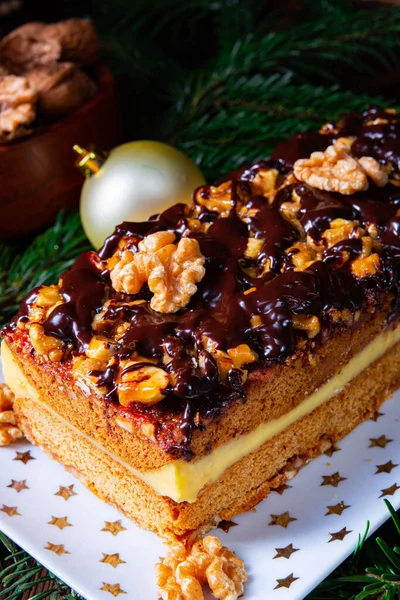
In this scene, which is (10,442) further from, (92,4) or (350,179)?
→ (92,4)

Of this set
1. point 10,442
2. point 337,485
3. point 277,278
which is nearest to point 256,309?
point 277,278

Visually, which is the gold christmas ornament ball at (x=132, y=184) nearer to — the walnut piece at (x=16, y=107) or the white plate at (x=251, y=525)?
the walnut piece at (x=16, y=107)

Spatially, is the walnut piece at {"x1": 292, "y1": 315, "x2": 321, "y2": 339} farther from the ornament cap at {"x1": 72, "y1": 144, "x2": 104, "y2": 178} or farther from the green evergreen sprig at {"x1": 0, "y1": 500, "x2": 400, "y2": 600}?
the ornament cap at {"x1": 72, "y1": 144, "x2": 104, "y2": 178}

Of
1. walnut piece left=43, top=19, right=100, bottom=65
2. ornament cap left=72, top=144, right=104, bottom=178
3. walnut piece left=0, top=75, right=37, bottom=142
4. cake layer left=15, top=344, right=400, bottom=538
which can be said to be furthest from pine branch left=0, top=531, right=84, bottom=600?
walnut piece left=43, top=19, right=100, bottom=65

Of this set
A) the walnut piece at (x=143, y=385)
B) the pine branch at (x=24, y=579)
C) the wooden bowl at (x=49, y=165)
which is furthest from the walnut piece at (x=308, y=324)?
the wooden bowl at (x=49, y=165)

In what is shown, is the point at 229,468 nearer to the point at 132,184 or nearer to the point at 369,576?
the point at 369,576

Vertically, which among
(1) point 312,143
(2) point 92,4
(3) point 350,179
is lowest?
(3) point 350,179

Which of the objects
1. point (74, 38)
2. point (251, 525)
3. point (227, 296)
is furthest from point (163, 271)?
point (74, 38)
